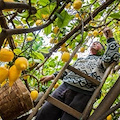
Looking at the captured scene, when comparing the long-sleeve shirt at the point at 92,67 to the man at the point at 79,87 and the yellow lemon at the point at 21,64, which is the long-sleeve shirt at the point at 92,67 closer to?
the man at the point at 79,87

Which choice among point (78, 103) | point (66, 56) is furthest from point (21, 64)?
point (78, 103)

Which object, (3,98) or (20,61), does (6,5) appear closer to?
(20,61)

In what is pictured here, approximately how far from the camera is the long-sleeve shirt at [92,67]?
1527 mm

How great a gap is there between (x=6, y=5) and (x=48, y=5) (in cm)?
42

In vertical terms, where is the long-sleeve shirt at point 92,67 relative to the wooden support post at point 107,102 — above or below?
above

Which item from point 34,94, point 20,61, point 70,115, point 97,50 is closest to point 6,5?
point 20,61

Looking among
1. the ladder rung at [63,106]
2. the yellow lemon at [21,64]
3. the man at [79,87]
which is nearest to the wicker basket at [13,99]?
the ladder rung at [63,106]

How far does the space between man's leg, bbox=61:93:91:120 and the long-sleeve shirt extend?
55 mm

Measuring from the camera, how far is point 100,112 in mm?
1060

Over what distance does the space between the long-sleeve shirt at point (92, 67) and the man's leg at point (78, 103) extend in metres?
0.06

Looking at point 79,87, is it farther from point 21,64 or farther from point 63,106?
point 21,64

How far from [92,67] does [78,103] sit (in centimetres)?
33

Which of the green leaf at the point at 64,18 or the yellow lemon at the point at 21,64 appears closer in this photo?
the yellow lemon at the point at 21,64

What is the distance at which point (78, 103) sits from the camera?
149 cm
